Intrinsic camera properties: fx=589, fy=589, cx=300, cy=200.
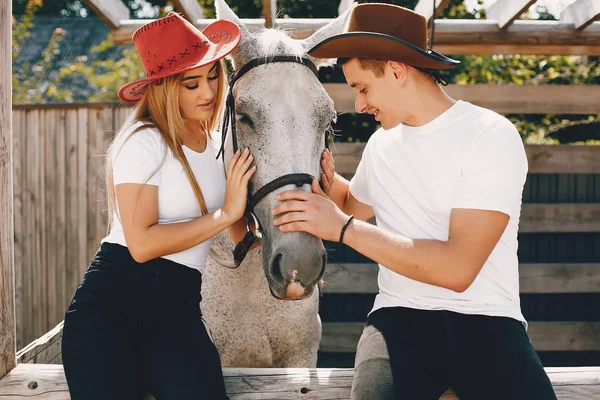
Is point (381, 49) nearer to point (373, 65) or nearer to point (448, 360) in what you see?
point (373, 65)

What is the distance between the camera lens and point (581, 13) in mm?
3596

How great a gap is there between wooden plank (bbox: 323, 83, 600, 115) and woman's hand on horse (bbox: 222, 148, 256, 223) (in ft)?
8.38

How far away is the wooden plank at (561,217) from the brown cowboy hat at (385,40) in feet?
9.85

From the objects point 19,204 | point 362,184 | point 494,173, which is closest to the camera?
point 494,173

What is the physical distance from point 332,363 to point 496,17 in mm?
2958

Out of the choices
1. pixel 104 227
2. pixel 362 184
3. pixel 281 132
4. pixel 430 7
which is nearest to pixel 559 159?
pixel 430 7

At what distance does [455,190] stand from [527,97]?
3.03 metres

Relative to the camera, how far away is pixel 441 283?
5.82ft

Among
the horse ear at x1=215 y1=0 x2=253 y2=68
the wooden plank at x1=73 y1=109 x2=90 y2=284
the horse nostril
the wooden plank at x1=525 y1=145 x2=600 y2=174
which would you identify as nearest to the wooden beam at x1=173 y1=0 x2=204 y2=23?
the horse ear at x1=215 y1=0 x2=253 y2=68

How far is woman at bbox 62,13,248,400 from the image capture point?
174 centimetres

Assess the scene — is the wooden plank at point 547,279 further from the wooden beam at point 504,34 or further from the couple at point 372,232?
the couple at point 372,232

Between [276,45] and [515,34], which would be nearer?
[276,45]

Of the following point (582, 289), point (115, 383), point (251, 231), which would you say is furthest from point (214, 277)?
point (582, 289)

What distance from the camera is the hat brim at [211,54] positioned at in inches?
77.6
